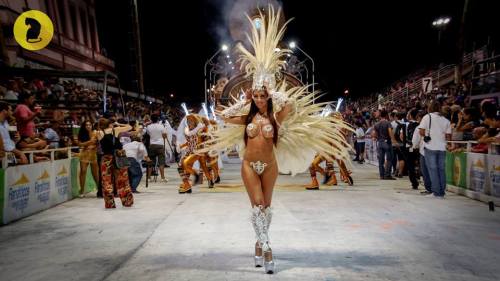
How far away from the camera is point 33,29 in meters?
14.9

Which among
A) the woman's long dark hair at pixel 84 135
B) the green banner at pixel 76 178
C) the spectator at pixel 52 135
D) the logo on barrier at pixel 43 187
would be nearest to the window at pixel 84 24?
the spectator at pixel 52 135

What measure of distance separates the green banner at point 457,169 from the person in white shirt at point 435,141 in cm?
93

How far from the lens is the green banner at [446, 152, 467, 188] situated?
1075cm

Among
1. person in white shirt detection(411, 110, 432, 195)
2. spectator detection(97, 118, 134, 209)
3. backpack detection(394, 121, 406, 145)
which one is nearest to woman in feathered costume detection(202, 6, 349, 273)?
spectator detection(97, 118, 134, 209)

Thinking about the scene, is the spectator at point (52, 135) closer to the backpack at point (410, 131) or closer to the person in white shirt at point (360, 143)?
the backpack at point (410, 131)

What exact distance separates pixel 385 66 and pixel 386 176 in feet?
104

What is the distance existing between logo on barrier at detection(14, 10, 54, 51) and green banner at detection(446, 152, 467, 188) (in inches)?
485

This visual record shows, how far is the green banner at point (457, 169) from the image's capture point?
10.8 metres

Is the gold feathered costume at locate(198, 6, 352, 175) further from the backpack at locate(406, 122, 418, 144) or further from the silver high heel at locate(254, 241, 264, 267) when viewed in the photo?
the backpack at locate(406, 122, 418, 144)

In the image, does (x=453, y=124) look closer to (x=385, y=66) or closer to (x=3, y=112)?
(x=3, y=112)

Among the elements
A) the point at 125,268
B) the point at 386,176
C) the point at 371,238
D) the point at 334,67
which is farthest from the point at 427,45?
the point at 125,268

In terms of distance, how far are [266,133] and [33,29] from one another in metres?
12.5

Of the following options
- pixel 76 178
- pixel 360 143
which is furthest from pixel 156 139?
pixel 360 143

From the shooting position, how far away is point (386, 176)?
1448cm
